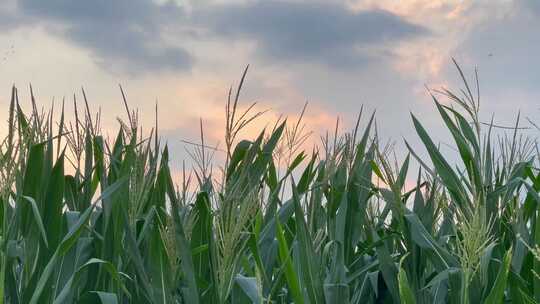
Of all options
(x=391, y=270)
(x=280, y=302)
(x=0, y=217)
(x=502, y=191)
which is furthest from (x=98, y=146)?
(x=502, y=191)

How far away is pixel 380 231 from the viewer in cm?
363

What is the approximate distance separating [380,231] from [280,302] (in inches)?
25.8

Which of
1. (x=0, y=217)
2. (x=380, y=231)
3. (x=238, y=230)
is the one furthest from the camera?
(x=380, y=231)

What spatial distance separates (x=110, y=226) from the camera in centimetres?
289

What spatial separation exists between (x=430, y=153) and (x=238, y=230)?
131 centimetres

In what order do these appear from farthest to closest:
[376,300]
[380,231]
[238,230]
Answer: [380,231], [376,300], [238,230]

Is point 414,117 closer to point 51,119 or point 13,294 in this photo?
point 51,119

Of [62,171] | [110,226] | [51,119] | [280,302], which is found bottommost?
[280,302]

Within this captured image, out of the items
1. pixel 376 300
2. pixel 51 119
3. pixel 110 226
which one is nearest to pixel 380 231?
pixel 376 300

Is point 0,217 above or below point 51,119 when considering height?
below

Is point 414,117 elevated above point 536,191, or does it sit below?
above

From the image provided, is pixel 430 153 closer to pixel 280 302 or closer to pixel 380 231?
pixel 380 231

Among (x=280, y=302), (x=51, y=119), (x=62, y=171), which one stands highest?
(x=51, y=119)

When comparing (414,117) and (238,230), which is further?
(414,117)
